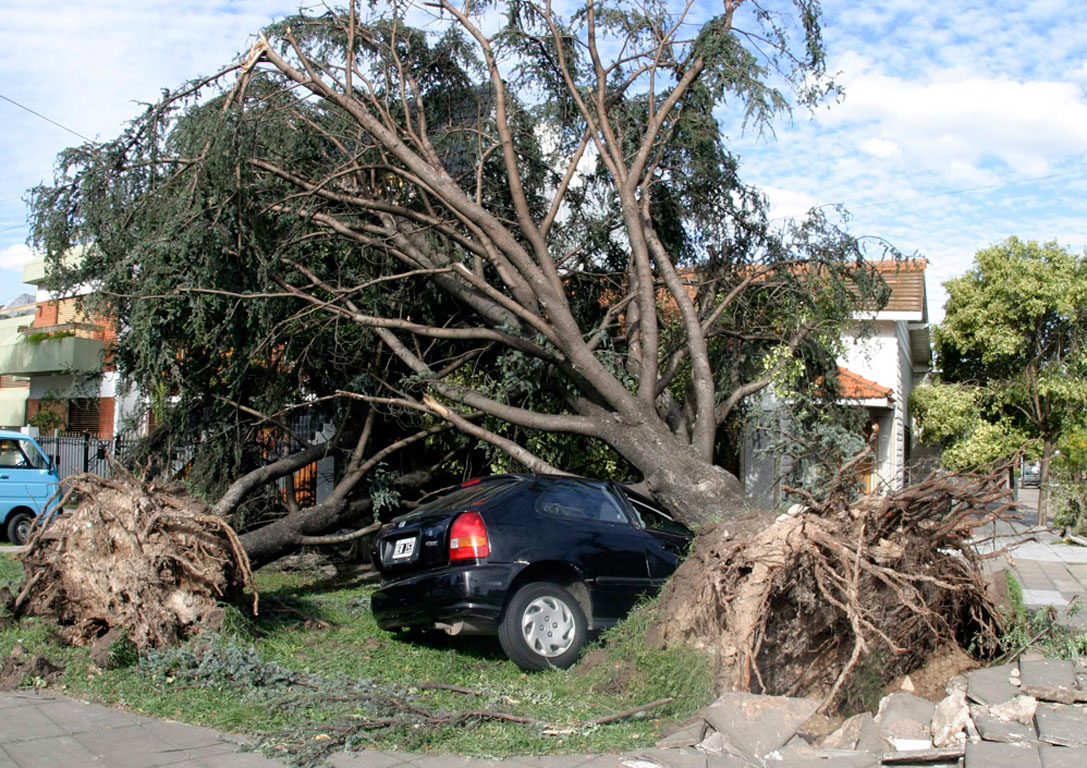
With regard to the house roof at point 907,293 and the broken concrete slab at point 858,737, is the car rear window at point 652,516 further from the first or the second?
the house roof at point 907,293

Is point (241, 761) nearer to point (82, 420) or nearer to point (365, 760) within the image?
point (365, 760)

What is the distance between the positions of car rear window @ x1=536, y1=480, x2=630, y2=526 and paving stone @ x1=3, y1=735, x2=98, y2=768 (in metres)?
3.46

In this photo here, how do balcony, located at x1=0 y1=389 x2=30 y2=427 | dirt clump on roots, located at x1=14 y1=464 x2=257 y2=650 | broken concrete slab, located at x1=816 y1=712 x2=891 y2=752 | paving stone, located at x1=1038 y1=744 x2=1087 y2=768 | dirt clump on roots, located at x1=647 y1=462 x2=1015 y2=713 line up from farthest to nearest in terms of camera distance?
balcony, located at x1=0 y1=389 x2=30 y2=427 < dirt clump on roots, located at x1=14 y1=464 x2=257 y2=650 < dirt clump on roots, located at x1=647 y1=462 x2=1015 y2=713 < broken concrete slab, located at x1=816 y1=712 x2=891 y2=752 < paving stone, located at x1=1038 y1=744 x2=1087 y2=768

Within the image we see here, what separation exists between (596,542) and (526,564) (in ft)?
2.21

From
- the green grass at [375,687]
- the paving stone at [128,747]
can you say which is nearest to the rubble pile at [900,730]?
the green grass at [375,687]

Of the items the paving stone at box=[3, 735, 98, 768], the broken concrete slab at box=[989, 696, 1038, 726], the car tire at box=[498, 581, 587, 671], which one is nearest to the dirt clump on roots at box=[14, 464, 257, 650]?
the paving stone at box=[3, 735, 98, 768]

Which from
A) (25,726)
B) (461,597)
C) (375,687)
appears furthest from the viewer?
(461,597)

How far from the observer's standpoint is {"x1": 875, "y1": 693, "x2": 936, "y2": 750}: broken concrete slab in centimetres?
501

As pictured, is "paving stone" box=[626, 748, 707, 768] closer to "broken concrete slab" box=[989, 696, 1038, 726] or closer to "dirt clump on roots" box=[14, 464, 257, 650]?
"broken concrete slab" box=[989, 696, 1038, 726]

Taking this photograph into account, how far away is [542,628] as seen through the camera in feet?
22.5

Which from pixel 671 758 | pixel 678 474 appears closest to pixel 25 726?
pixel 671 758

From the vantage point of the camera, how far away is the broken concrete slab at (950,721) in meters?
4.91

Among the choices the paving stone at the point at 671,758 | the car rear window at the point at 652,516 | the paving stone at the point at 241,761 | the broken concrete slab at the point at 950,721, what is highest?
the car rear window at the point at 652,516

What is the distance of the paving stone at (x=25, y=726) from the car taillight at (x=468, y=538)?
2.74 metres
